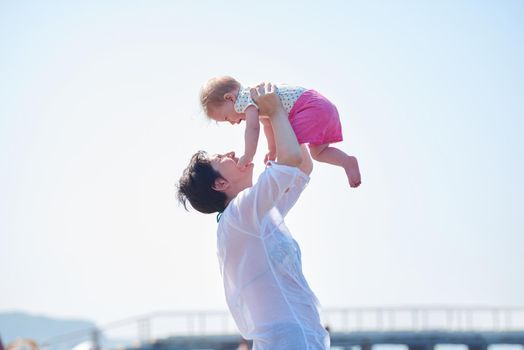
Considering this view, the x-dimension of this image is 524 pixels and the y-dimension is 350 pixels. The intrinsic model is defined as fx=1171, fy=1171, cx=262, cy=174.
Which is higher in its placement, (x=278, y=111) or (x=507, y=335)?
(x=278, y=111)

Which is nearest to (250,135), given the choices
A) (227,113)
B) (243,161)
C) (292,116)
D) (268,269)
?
(243,161)

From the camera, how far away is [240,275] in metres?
5.41

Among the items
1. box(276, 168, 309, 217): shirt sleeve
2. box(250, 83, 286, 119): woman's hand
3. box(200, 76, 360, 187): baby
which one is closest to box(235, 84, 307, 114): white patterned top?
box(200, 76, 360, 187): baby

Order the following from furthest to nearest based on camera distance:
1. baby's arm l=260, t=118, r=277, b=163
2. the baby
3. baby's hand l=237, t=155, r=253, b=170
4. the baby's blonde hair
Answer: the baby's blonde hair < baby's arm l=260, t=118, r=277, b=163 < the baby < baby's hand l=237, t=155, r=253, b=170

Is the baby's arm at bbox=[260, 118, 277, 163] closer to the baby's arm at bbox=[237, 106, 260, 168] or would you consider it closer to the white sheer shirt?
the baby's arm at bbox=[237, 106, 260, 168]

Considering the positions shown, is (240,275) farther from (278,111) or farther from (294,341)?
(278,111)

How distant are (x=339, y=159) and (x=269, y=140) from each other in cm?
37

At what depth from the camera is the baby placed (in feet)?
18.8

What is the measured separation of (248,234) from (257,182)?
0.30 m

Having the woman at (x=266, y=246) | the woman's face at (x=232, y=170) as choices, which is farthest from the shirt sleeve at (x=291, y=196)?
the woman's face at (x=232, y=170)

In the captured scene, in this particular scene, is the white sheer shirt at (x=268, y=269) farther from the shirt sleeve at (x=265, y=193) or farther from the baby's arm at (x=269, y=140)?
the baby's arm at (x=269, y=140)

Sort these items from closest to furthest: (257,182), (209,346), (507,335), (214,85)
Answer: (257,182)
(214,85)
(507,335)
(209,346)

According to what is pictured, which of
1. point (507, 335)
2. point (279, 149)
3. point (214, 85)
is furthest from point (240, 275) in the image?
point (507, 335)

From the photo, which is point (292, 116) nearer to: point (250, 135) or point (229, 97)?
point (250, 135)
